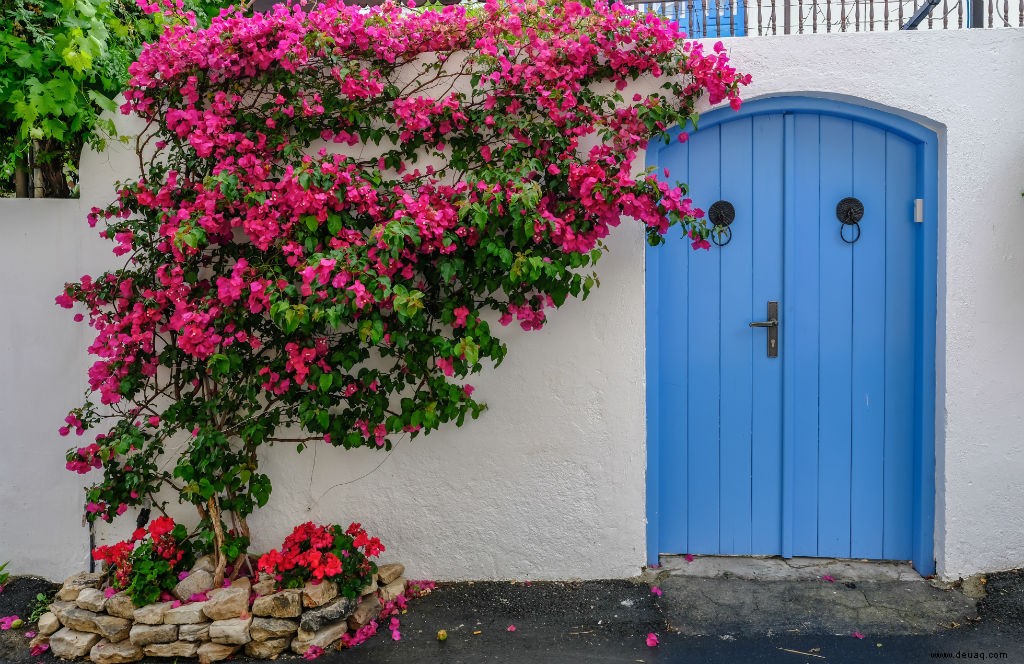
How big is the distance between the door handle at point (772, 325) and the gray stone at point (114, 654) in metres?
3.20

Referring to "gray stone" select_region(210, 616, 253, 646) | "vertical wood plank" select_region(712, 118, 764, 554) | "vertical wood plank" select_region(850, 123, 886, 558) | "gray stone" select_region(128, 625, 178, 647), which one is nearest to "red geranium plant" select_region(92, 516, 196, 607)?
"gray stone" select_region(128, 625, 178, 647)

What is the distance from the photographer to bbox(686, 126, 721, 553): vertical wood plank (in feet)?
12.6

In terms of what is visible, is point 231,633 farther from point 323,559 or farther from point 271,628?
point 323,559

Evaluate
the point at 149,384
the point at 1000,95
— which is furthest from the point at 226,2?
the point at 1000,95

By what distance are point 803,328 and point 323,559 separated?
8.34 feet

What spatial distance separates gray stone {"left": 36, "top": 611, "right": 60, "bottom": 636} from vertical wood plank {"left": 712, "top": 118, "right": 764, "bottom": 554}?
3164 mm

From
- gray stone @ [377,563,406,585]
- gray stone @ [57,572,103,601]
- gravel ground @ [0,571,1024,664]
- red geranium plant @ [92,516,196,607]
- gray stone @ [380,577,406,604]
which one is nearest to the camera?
gravel ground @ [0,571,1024,664]

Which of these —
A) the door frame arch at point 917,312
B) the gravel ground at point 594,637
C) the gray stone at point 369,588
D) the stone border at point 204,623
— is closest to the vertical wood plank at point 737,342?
the door frame arch at point 917,312

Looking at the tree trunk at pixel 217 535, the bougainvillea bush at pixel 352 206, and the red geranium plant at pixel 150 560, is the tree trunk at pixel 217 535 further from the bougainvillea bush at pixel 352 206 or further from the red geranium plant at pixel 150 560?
the red geranium plant at pixel 150 560

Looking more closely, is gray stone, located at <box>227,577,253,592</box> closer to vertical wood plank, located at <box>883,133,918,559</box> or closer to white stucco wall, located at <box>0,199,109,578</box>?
white stucco wall, located at <box>0,199,109,578</box>

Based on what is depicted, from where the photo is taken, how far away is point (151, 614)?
3.36 m

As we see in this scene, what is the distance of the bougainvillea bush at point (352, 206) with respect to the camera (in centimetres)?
339

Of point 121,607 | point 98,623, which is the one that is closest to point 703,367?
point 121,607

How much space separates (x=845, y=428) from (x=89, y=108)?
399 centimetres
